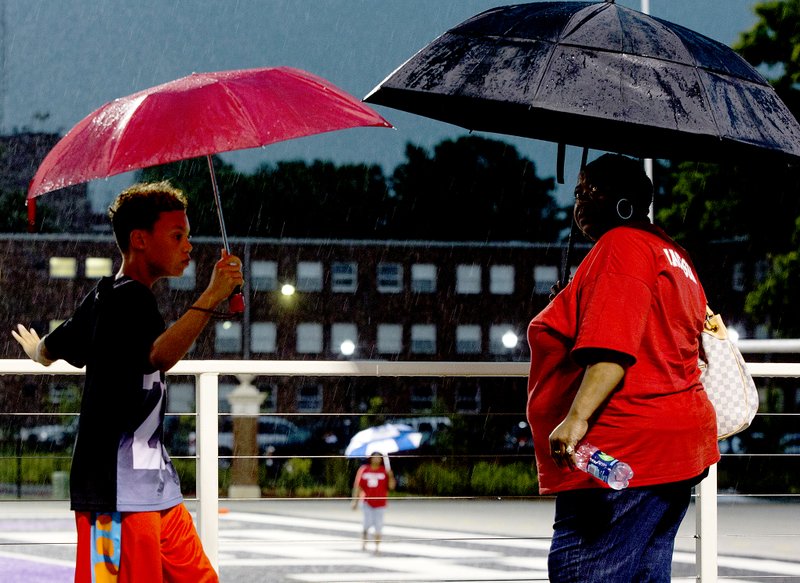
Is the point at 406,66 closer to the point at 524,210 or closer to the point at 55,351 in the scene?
the point at 55,351

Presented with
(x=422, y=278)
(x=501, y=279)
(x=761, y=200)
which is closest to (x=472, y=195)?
(x=501, y=279)

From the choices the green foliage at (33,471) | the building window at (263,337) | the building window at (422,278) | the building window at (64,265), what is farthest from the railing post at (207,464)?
the building window at (422,278)

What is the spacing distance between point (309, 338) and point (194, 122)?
223 ft

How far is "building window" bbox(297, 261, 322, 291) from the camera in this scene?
70.8 m

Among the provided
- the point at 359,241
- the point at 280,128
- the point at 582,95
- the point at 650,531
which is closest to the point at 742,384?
the point at 650,531

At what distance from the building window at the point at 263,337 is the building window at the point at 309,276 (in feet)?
8.86

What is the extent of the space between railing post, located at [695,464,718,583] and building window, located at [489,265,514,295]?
65322 millimetres

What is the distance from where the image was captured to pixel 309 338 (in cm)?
7112

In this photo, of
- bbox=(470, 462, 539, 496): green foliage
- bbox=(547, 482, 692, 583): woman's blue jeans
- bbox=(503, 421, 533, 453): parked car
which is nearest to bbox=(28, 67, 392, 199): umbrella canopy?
bbox=(547, 482, 692, 583): woman's blue jeans

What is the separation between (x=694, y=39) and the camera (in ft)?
11.6

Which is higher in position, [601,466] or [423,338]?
[423,338]

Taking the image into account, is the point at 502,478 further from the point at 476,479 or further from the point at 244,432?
the point at 244,432

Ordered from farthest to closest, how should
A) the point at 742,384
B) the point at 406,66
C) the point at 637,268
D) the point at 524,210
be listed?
the point at 524,210 < the point at 406,66 < the point at 742,384 < the point at 637,268

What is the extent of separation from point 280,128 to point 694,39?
111cm
